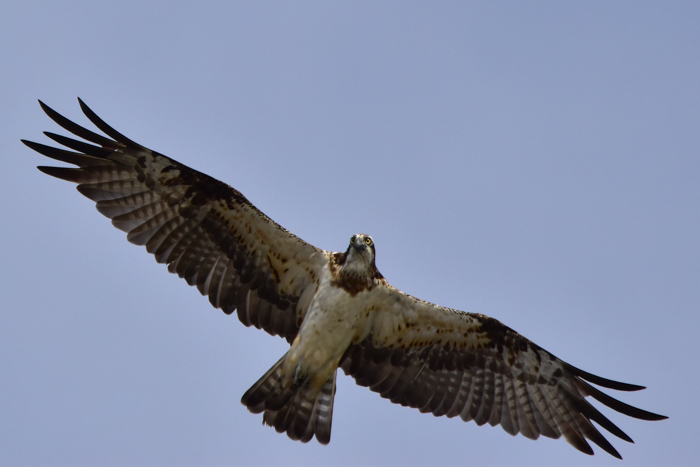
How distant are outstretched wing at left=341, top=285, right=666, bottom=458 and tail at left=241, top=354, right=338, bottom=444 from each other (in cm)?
86

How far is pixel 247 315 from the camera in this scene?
12109mm

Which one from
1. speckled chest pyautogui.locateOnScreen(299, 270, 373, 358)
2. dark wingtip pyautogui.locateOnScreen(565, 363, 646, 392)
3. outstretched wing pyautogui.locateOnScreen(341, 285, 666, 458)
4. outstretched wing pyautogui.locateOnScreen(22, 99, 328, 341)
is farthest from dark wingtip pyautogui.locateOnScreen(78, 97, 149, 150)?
dark wingtip pyautogui.locateOnScreen(565, 363, 646, 392)

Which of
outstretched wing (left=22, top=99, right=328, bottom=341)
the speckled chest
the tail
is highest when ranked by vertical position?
outstretched wing (left=22, top=99, right=328, bottom=341)

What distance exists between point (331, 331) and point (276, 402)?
1.18 meters

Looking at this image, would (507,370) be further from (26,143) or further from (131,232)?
(26,143)

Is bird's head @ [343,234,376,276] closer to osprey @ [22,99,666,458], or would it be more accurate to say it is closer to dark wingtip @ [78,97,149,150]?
osprey @ [22,99,666,458]

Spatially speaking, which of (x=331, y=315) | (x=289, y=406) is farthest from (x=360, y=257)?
(x=289, y=406)

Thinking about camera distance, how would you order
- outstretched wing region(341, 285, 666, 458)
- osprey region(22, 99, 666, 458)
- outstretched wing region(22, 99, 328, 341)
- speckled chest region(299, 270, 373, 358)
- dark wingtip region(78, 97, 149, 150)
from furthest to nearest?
outstretched wing region(341, 285, 666, 458), outstretched wing region(22, 99, 328, 341), osprey region(22, 99, 666, 458), speckled chest region(299, 270, 373, 358), dark wingtip region(78, 97, 149, 150)

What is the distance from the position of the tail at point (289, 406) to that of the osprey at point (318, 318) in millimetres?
14

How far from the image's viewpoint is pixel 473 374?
12.4 m

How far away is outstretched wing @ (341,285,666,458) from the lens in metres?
11.9

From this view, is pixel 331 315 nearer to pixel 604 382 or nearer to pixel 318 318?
pixel 318 318

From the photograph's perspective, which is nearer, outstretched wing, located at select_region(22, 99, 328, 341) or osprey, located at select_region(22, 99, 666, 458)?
osprey, located at select_region(22, 99, 666, 458)

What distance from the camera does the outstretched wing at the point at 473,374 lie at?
11.9 metres
